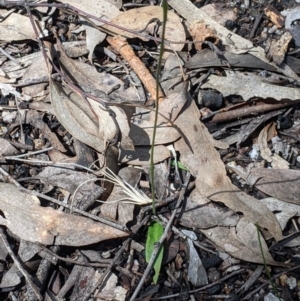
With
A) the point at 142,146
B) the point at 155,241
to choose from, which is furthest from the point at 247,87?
the point at 155,241

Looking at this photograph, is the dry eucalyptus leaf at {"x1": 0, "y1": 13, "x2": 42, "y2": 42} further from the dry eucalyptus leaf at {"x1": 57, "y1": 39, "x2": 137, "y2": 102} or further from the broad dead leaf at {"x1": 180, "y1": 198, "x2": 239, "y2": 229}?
the broad dead leaf at {"x1": 180, "y1": 198, "x2": 239, "y2": 229}

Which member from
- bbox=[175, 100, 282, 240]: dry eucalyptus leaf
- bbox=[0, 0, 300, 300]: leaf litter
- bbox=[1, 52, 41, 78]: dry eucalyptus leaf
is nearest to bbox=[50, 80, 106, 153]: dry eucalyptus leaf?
bbox=[0, 0, 300, 300]: leaf litter

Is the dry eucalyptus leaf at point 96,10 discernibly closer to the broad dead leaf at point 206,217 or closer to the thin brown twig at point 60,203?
the thin brown twig at point 60,203

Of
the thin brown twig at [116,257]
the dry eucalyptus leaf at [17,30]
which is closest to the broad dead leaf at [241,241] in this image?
the thin brown twig at [116,257]

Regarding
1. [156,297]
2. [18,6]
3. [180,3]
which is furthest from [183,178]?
[18,6]

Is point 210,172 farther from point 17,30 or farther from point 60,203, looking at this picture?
point 17,30

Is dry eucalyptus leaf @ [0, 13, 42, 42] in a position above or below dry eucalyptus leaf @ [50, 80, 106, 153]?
above
